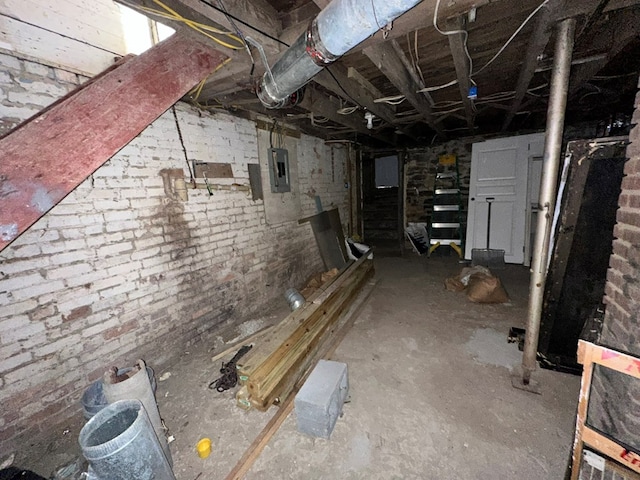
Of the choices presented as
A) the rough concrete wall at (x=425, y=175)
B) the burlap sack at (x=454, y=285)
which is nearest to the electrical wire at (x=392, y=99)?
the burlap sack at (x=454, y=285)

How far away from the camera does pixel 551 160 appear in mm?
1845

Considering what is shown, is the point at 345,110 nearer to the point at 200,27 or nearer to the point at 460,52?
the point at 460,52

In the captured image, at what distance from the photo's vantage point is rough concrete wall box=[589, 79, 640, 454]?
1.31 meters

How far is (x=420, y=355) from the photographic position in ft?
8.73

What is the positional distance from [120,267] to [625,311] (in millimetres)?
3493

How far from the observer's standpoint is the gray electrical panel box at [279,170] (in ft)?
12.4

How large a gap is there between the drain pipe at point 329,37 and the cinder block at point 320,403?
2.11 metres

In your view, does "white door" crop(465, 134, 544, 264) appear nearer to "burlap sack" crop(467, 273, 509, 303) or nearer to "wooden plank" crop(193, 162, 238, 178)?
"burlap sack" crop(467, 273, 509, 303)

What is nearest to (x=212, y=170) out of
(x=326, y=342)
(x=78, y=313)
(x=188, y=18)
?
(x=188, y=18)

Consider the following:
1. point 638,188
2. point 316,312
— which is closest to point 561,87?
point 638,188

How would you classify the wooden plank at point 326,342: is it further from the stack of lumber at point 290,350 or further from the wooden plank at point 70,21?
the wooden plank at point 70,21

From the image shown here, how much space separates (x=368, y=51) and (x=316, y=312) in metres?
2.40

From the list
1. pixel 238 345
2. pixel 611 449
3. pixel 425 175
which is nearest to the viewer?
pixel 611 449

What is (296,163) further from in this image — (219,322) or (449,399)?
(449,399)
